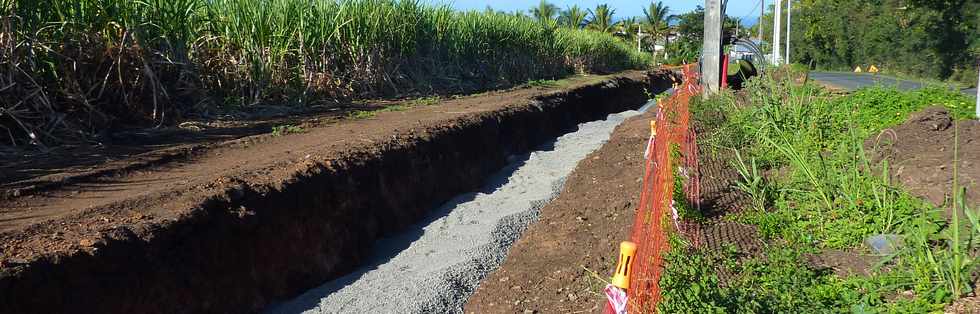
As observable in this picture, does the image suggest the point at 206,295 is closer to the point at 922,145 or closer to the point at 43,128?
the point at 43,128

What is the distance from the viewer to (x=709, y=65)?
560 inches

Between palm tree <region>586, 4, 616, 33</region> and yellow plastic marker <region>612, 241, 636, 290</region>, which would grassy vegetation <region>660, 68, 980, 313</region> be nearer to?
yellow plastic marker <region>612, 241, 636, 290</region>

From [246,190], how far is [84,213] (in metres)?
1.10

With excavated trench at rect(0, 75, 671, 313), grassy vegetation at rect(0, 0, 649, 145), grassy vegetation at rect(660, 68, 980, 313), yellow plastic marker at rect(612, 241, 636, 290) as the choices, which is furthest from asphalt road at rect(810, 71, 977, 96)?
yellow plastic marker at rect(612, 241, 636, 290)

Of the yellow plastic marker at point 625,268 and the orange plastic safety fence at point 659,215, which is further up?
the yellow plastic marker at point 625,268

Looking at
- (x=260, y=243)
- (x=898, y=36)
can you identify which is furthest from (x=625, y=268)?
(x=898, y=36)

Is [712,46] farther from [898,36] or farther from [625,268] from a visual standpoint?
[898,36]

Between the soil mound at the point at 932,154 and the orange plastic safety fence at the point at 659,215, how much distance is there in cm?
149

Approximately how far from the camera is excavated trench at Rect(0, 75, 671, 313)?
4117 mm

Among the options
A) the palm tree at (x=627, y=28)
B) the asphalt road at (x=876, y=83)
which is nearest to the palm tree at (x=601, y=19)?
the palm tree at (x=627, y=28)

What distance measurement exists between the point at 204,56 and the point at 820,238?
26.0 feet

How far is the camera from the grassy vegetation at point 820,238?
3891mm

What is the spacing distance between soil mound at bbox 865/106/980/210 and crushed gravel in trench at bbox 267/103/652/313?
3077 mm

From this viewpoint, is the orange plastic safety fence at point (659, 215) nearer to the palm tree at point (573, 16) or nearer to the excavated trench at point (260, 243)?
the excavated trench at point (260, 243)
